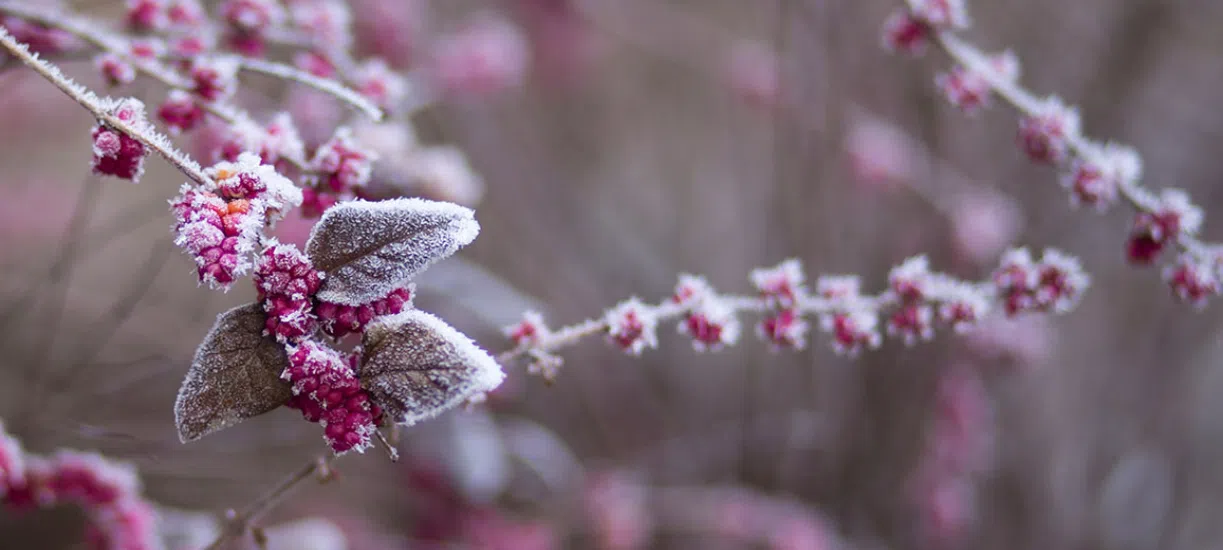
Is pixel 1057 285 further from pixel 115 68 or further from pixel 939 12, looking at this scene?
pixel 115 68

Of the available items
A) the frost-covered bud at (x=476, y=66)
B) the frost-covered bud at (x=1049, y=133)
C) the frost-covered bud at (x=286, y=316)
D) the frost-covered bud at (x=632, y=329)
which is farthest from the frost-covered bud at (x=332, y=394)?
the frost-covered bud at (x=476, y=66)

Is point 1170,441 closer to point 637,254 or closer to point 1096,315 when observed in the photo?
point 1096,315

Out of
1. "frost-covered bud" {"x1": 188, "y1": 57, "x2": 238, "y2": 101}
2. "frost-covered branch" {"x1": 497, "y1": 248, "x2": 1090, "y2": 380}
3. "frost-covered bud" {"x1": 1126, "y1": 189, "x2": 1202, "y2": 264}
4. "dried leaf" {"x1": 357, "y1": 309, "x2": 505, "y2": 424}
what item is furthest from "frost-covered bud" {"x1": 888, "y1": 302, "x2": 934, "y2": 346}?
"frost-covered bud" {"x1": 188, "y1": 57, "x2": 238, "y2": 101}

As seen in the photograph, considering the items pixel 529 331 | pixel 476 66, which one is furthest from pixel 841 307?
pixel 476 66

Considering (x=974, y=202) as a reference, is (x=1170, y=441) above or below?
below

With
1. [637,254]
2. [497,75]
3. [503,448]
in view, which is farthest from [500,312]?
[637,254]

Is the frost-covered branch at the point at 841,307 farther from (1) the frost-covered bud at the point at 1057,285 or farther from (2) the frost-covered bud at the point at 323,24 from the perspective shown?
(2) the frost-covered bud at the point at 323,24
